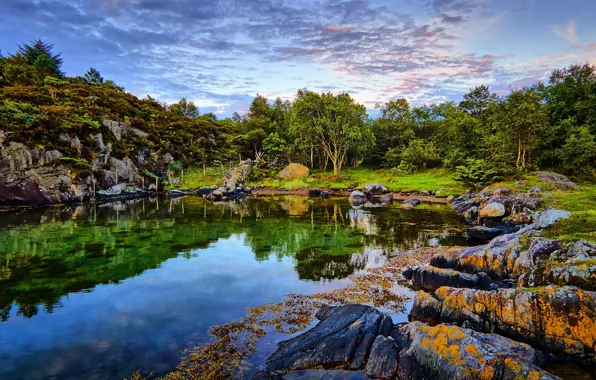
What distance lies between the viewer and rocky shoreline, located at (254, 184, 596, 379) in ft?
24.9

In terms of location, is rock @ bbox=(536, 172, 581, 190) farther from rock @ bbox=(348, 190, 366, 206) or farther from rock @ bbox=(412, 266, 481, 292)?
rock @ bbox=(412, 266, 481, 292)

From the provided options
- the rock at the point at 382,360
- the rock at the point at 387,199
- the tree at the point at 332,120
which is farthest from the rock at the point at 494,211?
the tree at the point at 332,120

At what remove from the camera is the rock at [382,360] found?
26.3ft

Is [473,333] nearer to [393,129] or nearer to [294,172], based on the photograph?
[294,172]

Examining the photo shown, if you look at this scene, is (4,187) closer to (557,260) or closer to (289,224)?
(289,224)

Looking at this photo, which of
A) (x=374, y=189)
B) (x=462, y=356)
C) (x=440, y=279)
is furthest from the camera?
(x=374, y=189)

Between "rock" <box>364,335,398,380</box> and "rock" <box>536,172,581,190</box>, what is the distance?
34.7 meters

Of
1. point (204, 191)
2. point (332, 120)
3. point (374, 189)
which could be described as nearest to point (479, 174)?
point (374, 189)

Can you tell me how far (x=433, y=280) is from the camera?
47.4ft

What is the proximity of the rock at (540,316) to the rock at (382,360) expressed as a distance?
3.17 m

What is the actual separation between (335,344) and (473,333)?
3.63 metres

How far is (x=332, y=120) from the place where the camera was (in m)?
68.2

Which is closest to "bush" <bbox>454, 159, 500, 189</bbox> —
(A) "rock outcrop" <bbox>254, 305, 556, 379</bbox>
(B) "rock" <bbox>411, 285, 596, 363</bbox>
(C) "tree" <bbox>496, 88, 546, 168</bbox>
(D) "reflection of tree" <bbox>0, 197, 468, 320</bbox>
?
(C) "tree" <bbox>496, 88, 546, 168</bbox>

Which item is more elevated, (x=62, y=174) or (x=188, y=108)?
(x=188, y=108)
